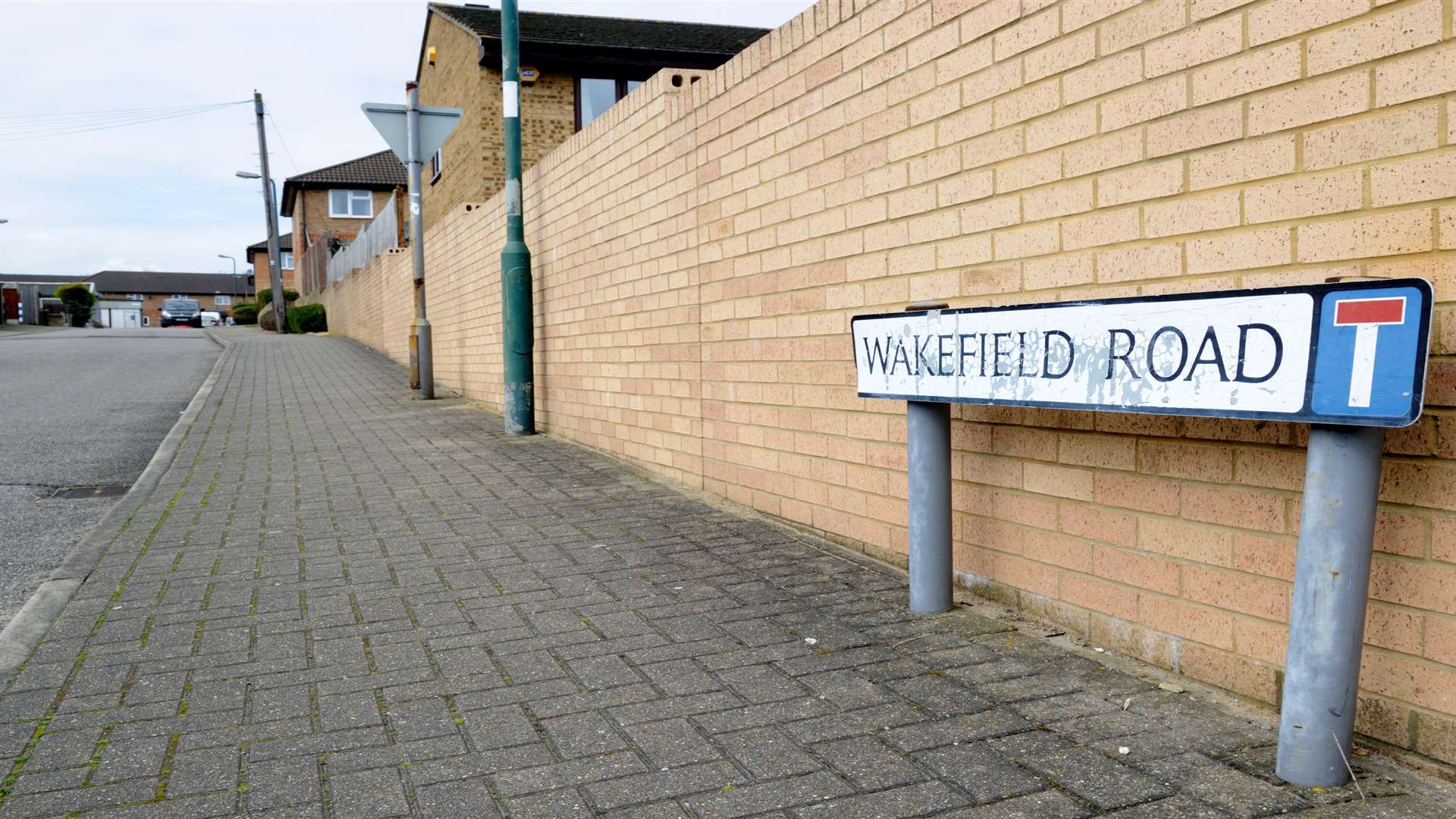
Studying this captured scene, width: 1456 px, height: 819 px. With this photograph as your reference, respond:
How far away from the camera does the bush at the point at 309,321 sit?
35.5m

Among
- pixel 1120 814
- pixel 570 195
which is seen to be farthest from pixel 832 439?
pixel 570 195

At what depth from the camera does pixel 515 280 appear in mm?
9812

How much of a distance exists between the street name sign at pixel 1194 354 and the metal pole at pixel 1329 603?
0.13 m

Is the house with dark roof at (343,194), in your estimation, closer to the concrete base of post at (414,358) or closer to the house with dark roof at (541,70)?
the house with dark roof at (541,70)

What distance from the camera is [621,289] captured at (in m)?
8.09

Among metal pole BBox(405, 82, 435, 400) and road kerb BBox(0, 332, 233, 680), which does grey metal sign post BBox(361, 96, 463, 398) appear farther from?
road kerb BBox(0, 332, 233, 680)

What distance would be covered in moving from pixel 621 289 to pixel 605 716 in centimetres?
520

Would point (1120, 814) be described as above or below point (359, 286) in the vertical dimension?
below

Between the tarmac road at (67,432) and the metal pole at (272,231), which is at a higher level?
the metal pole at (272,231)

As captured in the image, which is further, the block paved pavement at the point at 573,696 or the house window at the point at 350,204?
the house window at the point at 350,204

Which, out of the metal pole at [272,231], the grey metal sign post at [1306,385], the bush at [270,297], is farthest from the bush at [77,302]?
the grey metal sign post at [1306,385]

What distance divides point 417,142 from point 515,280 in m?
3.83

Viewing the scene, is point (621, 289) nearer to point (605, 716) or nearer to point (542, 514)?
point (542, 514)

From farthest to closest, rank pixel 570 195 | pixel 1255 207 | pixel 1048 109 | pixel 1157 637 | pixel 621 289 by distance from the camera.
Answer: pixel 570 195, pixel 621 289, pixel 1048 109, pixel 1157 637, pixel 1255 207
